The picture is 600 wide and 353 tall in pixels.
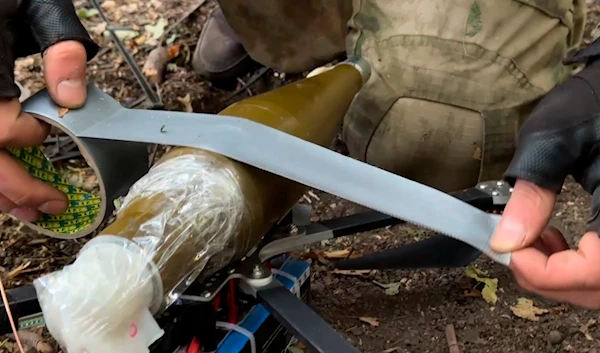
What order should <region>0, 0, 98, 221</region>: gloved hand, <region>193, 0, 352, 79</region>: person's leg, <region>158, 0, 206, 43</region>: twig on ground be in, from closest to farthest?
<region>0, 0, 98, 221</region>: gloved hand < <region>193, 0, 352, 79</region>: person's leg < <region>158, 0, 206, 43</region>: twig on ground

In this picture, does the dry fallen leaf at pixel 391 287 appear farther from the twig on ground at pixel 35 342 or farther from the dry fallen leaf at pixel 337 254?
the twig on ground at pixel 35 342

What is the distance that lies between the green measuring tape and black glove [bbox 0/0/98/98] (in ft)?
0.40

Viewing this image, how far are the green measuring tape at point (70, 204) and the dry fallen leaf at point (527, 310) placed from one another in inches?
26.4

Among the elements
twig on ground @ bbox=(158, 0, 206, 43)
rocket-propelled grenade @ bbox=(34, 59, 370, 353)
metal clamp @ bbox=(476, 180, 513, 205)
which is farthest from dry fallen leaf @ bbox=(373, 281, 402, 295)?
twig on ground @ bbox=(158, 0, 206, 43)

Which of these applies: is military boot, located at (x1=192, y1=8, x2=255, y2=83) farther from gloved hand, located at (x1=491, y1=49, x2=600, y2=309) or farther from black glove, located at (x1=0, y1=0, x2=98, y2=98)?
gloved hand, located at (x1=491, y1=49, x2=600, y2=309)

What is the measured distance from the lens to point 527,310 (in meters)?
1.17

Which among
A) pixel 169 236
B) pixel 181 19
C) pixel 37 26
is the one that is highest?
pixel 37 26

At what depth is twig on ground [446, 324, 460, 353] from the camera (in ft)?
3.64

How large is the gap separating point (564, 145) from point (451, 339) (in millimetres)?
472

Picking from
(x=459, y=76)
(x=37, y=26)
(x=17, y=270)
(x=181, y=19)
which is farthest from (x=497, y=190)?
(x=181, y=19)

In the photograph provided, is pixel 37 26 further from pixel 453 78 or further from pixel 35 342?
pixel 453 78

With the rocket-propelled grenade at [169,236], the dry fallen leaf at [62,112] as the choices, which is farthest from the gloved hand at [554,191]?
the dry fallen leaf at [62,112]

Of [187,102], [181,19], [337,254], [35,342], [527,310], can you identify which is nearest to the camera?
[35,342]

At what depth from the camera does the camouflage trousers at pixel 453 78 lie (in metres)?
1.11
